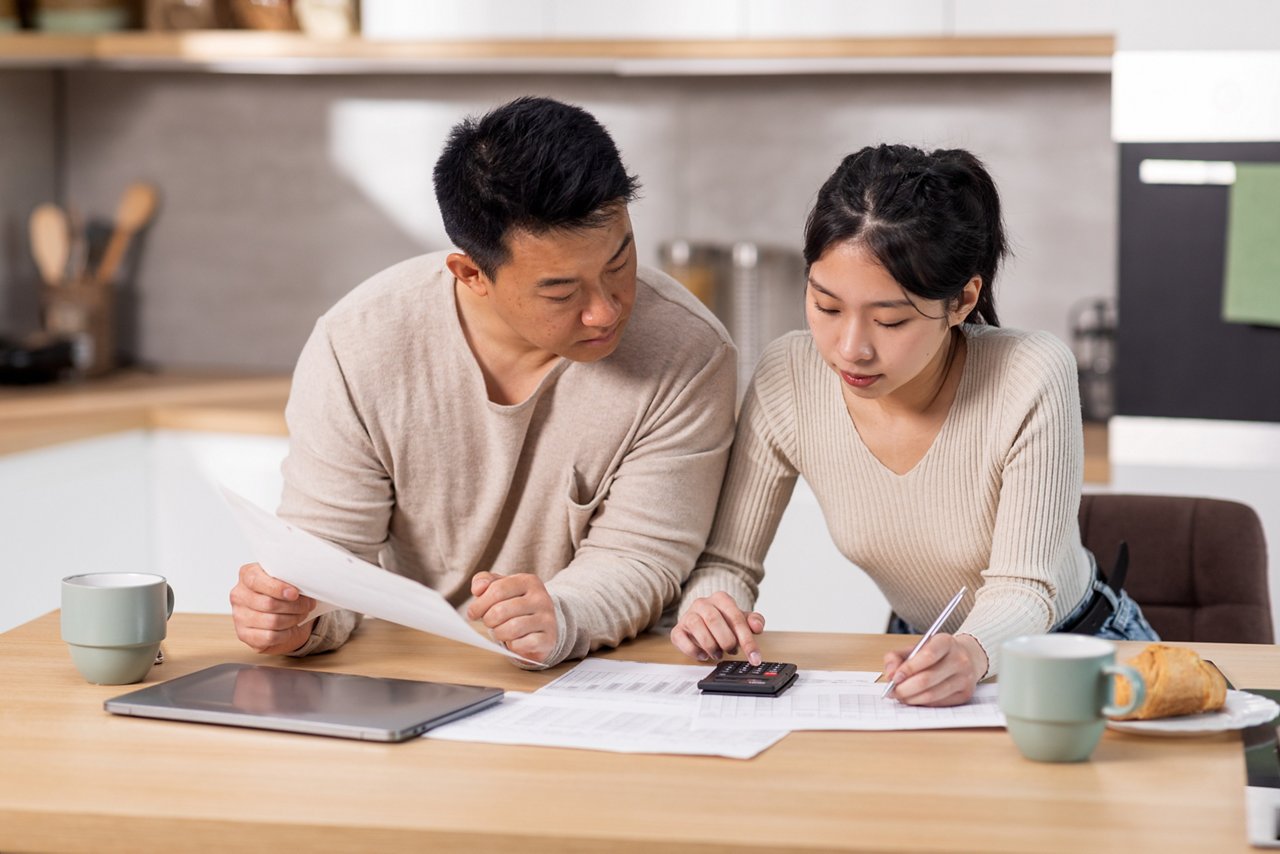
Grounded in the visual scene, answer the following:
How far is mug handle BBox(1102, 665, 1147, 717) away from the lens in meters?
1.16

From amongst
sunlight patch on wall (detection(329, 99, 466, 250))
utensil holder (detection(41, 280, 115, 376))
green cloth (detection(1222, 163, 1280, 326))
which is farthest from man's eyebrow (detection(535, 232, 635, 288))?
utensil holder (detection(41, 280, 115, 376))

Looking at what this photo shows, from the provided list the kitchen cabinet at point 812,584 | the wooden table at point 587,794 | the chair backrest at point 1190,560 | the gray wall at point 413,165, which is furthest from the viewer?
the gray wall at point 413,165

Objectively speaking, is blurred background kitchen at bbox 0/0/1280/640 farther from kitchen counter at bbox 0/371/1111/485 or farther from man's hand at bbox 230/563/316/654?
man's hand at bbox 230/563/316/654

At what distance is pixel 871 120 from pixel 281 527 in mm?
2220

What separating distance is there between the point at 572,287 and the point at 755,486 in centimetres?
33

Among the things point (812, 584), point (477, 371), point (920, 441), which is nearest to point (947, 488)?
point (920, 441)

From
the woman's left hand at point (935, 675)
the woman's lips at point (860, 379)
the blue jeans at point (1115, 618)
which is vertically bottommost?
the blue jeans at point (1115, 618)

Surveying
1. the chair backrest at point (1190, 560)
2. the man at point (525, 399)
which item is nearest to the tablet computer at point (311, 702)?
the man at point (525, 399)

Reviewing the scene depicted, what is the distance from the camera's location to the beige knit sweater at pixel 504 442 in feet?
5.42

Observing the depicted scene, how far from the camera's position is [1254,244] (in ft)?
8.46

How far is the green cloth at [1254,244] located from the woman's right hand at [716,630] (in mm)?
1466

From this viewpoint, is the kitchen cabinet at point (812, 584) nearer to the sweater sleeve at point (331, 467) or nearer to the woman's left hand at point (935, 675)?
the sweater sleeve at point (331, 467)

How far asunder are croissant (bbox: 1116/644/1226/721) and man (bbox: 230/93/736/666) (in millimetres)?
520

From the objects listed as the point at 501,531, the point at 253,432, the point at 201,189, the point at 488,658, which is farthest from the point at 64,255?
the point at 488,658
